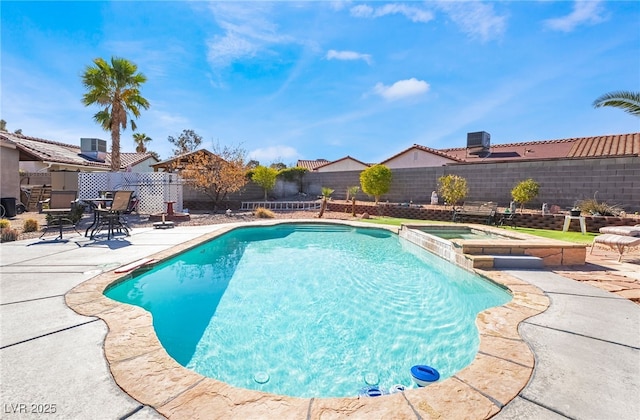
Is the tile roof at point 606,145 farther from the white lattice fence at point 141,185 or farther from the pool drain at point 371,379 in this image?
the white lattice fence at point 141,185

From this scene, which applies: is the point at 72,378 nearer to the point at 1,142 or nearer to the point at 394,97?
the point at 1,142

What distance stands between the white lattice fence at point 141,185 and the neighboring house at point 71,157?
8.94 ft

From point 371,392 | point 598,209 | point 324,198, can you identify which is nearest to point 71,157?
point 324,198

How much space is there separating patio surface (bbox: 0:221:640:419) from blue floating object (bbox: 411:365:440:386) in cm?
49

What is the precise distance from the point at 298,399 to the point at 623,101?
39.1 feet

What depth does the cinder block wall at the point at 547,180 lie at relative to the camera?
11039 mm

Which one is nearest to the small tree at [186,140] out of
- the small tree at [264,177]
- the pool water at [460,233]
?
the small tree at [264,177]

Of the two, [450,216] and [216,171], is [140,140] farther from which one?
[450,216]

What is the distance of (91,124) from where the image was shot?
16.3m

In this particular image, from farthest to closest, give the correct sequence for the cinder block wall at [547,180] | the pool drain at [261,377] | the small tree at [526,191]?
1. the small tree at [526,191]
2. the cinder block wall at [547,180]
3. the pool drain at [261,377]

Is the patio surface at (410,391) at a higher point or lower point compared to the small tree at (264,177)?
lower

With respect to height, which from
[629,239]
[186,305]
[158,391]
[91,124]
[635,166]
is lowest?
[186,305]

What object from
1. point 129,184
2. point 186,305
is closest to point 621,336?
point 186,305

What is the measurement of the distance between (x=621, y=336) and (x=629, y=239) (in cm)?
468
